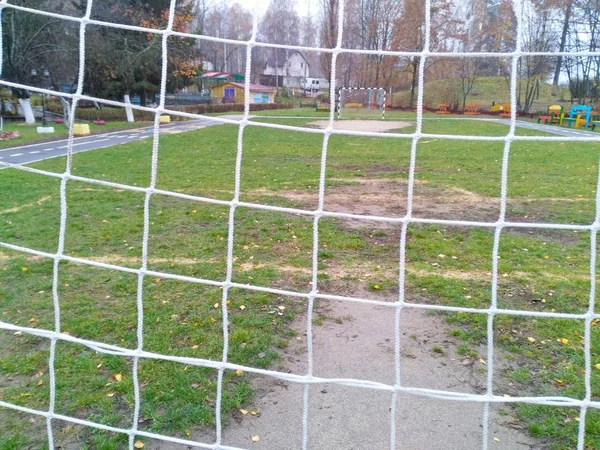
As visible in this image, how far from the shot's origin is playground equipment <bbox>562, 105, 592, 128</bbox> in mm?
18781

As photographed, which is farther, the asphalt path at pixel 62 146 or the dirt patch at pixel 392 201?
the asphalt path at pixel 62 146

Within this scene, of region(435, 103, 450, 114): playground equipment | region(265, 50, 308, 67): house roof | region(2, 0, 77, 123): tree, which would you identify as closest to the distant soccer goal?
region(435, 103, 450, 114): playground equipment

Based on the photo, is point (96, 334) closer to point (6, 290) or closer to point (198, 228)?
point (6, 290)

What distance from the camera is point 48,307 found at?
3055 millimetres

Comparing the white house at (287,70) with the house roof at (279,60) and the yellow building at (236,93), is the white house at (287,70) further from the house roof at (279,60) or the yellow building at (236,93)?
the yellow building at (236,93)

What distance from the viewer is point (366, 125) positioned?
745 inches

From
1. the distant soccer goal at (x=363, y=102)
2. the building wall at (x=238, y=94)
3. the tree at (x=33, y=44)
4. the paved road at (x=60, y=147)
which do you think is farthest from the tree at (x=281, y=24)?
the building wall at (x=238, y=94)

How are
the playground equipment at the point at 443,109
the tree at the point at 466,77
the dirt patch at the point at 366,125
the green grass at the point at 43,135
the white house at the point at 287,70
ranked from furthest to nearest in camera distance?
the white house at the point at 287,70
the playground equipment at the point at 443,109
the tree at the point at 466,77
the dirt patch at the point at 366,125
the green grass at the point at 43,135

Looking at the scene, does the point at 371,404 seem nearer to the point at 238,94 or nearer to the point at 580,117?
the point at 580,117

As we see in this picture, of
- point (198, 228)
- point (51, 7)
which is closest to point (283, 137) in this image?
point (51, 7)

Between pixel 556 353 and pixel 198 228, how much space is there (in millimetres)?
3280

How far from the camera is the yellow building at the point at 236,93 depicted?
33.0 metres

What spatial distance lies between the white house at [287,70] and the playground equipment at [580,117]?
1983cm

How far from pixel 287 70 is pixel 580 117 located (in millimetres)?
22007
